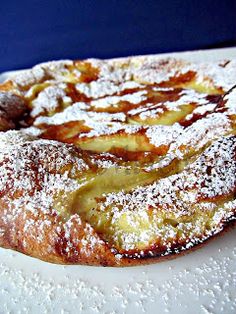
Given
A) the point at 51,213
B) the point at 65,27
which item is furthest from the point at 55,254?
the point at 65,27

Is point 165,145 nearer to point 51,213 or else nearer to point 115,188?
point 115,188

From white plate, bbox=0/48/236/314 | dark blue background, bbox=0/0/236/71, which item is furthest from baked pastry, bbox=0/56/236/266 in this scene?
dark blue background, bbox=0/0/236/71

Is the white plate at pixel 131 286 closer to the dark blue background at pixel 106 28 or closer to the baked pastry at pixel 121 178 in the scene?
the baked pastry at pixel 121 178

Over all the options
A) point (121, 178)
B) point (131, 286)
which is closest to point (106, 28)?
point (121, 178)

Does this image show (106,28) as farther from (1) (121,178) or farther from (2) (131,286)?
(2) (131,286)

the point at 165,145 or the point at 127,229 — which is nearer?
the point at 127,229

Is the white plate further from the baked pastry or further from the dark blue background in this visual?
the dark blue background
